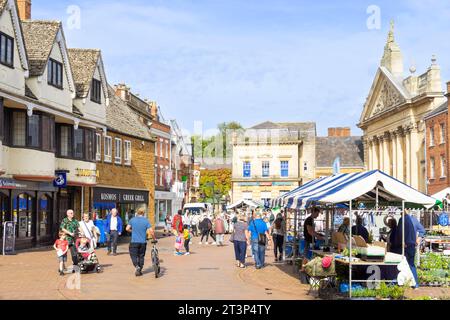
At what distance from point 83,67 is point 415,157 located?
46487mm

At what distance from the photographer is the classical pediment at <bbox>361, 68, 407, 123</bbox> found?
75.8 m

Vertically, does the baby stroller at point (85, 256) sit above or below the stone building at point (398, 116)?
below

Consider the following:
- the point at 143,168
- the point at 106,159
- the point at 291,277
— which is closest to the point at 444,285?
the point at 291,277

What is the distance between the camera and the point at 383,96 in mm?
82562

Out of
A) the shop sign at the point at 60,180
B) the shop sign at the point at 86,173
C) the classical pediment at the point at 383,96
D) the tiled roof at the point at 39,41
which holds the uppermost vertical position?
the classical pediment at the point at 383,96

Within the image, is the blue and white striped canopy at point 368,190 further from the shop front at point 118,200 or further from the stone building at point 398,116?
the stone building at point 398,116

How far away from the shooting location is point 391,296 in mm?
13250

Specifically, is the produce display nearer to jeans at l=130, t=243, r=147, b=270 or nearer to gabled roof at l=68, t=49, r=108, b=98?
jeans at l=130, t=243, r=147, b=270

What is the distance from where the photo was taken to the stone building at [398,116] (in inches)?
2717

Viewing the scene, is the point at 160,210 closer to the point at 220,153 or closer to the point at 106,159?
the point at 106,159

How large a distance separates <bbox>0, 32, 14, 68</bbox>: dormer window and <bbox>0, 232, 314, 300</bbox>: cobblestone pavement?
7175mm

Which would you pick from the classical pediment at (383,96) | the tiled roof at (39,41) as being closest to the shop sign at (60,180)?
the tiled roof at (39,41)

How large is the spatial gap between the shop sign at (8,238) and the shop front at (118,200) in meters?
8.79

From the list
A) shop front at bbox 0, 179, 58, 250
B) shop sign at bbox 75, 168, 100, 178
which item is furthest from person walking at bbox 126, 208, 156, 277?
shop sign at bbox 75, 168, 100, 178
